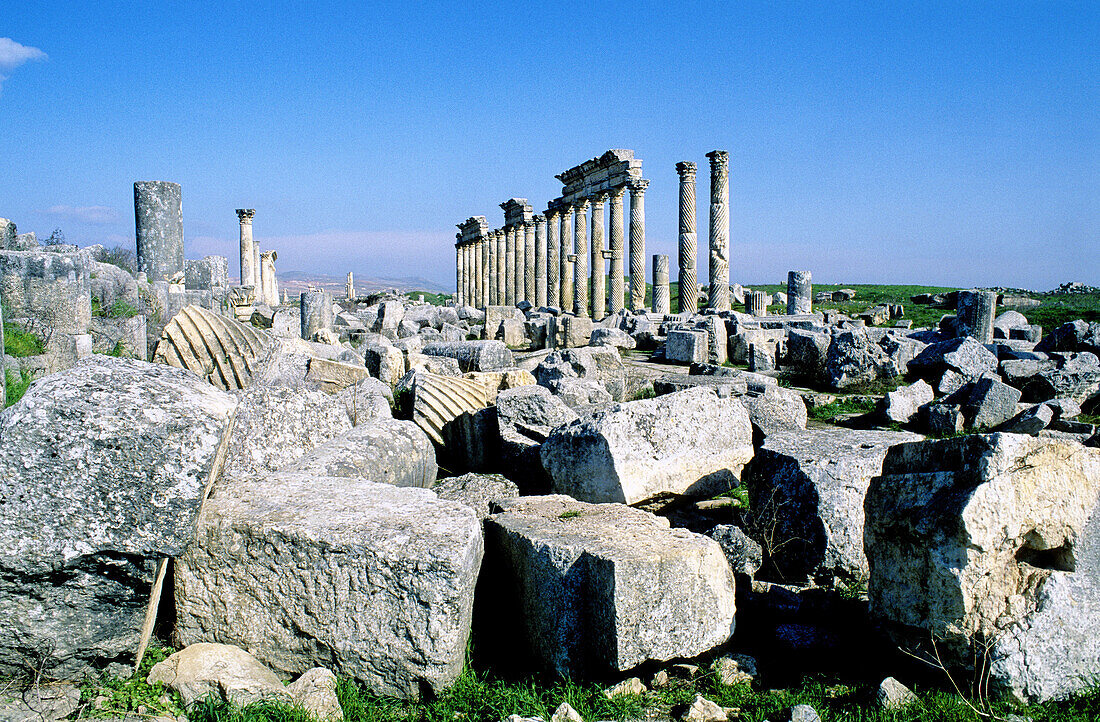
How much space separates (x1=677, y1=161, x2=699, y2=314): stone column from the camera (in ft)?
92.1

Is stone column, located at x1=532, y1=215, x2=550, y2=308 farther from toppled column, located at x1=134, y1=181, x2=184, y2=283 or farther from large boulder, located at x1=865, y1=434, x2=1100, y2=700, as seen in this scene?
large boulder, located at x1=865, y1=434, x2=1100, y2=700

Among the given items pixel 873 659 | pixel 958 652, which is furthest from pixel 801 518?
pixel 958 652

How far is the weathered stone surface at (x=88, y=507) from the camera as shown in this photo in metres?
2.96

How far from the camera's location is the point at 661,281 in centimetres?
3038

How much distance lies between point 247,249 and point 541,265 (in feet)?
54.0

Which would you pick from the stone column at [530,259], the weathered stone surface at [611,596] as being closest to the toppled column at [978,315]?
the weathered stone surface at [611,596]

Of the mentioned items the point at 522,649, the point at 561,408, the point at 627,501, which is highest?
the point at 561,408

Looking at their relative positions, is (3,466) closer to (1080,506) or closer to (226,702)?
(226,702)

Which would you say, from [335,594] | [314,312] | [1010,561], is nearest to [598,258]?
[314,312]

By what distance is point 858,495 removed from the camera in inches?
192

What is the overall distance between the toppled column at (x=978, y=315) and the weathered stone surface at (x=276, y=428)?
16.5 meters

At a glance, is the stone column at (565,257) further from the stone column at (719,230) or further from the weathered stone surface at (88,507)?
the weathered stone surface at (88,507)

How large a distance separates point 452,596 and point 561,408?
384 cm

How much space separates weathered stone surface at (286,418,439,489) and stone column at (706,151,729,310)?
21.7m
